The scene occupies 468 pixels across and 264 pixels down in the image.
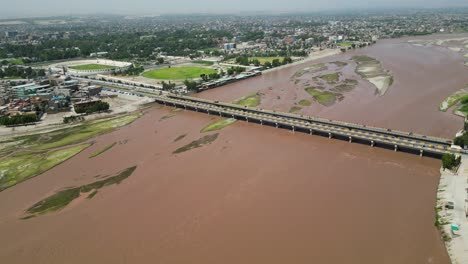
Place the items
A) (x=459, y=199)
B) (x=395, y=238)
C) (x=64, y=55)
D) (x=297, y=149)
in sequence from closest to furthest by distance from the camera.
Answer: (x=395, y=238), (x=459, y=199), (x=297, y=149), (x=64, y=55)

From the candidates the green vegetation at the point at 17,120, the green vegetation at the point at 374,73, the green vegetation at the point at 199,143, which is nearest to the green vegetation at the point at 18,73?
the green vegetation at the point at 17,120

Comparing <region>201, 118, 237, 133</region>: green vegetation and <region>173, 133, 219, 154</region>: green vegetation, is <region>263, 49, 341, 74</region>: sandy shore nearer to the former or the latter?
<region>201, 118, 237, 133</region>: green vegetation

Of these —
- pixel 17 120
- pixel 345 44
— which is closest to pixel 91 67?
pixel 17 120

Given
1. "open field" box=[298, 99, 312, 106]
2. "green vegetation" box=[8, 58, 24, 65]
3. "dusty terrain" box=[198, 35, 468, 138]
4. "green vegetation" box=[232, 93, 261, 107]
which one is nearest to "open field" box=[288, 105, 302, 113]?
"dusty terrain" box=[198, 35, 468, 138]

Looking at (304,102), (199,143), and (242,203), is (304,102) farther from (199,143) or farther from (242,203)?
(242,203)

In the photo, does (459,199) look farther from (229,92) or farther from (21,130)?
(21,130)

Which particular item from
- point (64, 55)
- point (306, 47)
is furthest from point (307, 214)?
point (64, 55)

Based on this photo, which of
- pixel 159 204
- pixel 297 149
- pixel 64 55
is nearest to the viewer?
pixel 159 204
